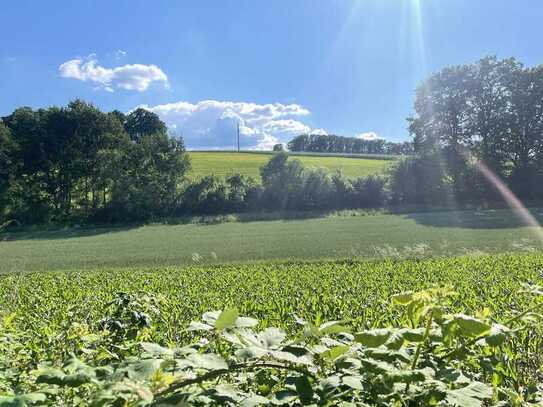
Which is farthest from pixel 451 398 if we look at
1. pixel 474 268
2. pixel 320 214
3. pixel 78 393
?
pixel 320 214

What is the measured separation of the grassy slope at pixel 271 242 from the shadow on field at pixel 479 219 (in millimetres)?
57

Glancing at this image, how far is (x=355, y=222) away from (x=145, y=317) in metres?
30.8

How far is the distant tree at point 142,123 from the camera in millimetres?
73375

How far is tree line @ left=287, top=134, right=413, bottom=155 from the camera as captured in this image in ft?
367

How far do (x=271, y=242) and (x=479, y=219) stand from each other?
16.5m

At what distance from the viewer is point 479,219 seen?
3056 centimetres

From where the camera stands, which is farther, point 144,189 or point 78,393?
point 144,189

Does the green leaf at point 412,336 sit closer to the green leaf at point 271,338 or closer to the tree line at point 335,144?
the green leaf at point 271,338

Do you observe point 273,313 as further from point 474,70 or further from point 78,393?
point 474,70

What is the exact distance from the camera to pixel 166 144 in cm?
4519

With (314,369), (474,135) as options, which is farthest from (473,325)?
(474,135)

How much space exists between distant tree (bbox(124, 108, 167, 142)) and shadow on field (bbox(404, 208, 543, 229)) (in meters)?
52.3

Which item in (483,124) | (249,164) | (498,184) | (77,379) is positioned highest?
(483,124)

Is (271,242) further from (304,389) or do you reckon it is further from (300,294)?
(304,389)
